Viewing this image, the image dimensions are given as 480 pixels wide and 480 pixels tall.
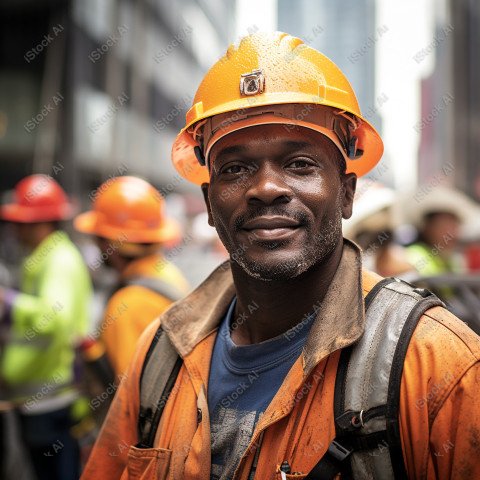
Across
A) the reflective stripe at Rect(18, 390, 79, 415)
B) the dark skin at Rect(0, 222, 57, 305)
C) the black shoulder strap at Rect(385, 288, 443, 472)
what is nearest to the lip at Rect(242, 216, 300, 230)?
the black shoulder strap at Rect(385, 288, 443, 472)

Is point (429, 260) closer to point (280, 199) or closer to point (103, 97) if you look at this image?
point (280, 199)

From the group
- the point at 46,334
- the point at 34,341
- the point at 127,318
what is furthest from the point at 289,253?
the point at 34,341

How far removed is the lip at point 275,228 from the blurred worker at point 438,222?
4269 millimetres

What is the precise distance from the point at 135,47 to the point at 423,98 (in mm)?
15144

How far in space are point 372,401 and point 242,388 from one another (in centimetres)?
48

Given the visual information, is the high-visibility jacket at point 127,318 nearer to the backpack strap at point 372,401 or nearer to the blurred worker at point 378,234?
the blurred worker at point 378,234

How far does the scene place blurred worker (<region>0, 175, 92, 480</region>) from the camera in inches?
186

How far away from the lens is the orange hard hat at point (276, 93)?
1871mm

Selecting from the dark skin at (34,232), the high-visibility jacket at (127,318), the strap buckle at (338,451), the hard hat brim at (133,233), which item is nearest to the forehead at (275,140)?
the strap buckle at (338,451)

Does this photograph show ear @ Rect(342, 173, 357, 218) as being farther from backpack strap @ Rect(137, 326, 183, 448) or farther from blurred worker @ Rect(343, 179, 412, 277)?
blurred worker @ Rect(343, 179, 412, 277)

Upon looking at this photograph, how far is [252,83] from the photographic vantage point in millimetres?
1894

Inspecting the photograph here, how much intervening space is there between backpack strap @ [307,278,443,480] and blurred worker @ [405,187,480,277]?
4.33 m

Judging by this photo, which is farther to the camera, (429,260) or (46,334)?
(429,260)

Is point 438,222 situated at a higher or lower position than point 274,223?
higher
